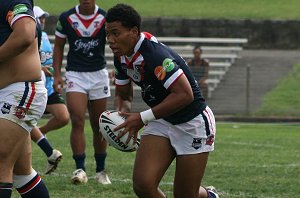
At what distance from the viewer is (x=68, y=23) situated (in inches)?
426

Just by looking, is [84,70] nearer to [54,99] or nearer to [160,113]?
[54,99]

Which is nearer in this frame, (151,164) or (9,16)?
(9,16)

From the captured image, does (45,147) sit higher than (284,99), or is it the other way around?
(45,147)

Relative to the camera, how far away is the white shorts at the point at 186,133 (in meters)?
7.32

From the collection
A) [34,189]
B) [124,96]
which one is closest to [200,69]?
[124,96]

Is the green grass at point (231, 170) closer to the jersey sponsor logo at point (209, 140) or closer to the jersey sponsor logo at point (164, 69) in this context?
the jersey sponsor logo at point (209, 140)

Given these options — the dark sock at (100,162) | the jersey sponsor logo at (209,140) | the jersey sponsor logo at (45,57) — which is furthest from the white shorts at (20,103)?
the jersey sponsor logo at (45,57)

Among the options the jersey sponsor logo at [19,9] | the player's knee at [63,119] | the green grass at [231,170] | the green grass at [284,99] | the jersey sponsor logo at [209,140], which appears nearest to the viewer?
the jersey sponsor logo at [19,9]

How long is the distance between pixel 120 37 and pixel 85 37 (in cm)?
373

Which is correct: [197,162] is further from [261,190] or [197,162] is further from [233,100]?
[233,100]

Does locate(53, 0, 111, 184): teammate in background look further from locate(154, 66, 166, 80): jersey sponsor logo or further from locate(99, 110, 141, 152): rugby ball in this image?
locate(154, 66, 166, 80): jersey sponsor logo

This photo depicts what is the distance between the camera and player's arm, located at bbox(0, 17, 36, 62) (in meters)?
6.72

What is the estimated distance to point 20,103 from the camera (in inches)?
274

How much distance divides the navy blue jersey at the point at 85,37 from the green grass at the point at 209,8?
71.0 ft
